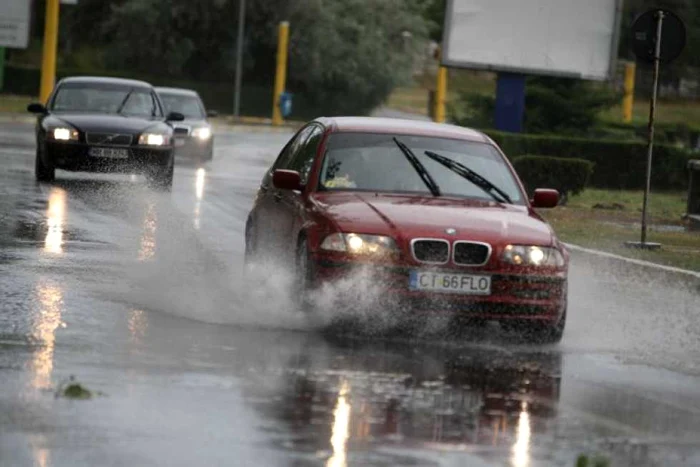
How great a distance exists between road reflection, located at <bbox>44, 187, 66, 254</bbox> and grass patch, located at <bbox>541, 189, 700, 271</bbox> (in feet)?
20.1

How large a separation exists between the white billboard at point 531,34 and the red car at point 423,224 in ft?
86.4

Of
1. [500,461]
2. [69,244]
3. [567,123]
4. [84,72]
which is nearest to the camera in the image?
[500,461]

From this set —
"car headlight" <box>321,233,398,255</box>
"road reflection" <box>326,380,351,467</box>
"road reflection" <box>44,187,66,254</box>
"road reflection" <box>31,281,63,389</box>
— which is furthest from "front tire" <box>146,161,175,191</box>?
"road reflection" <box>326,380,351,467</box>

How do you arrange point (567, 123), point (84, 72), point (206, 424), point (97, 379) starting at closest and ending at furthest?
point (206, 424), point (97, 379), point (567, 123), point (84, 72)

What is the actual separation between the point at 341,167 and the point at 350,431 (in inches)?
208

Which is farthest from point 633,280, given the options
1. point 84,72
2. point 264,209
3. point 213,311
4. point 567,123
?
point 84,72

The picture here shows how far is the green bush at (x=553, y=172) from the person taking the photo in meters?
30.5

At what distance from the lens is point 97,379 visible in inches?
380

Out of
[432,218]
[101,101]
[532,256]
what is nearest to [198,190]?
[101,101]

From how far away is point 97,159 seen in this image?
26891 mm

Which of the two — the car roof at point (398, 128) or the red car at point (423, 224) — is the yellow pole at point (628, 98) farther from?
the red car at point (423, 224)

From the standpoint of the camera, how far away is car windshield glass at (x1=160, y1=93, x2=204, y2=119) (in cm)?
3969

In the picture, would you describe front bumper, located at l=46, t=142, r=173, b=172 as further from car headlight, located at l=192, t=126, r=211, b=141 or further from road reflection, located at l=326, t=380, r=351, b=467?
road reflection, located at l=326, t=380, r=351, b=467

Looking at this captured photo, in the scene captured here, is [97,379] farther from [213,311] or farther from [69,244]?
[69,244]
